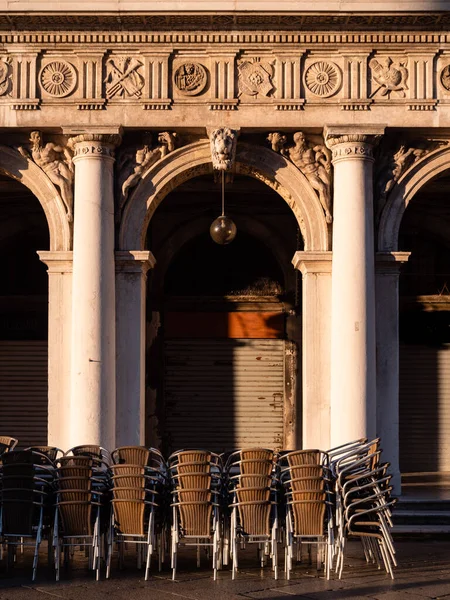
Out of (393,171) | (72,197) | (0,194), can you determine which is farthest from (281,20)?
(0,194)

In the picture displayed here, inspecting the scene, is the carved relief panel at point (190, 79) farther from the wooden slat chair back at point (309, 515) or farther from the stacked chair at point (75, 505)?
the wooden slat chair back at point (309, 515)

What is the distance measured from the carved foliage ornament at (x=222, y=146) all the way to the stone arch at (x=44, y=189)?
2.17 m

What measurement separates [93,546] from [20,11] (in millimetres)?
7635

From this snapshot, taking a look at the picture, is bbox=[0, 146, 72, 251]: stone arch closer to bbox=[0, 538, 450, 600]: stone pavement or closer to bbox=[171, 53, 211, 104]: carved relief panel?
bbox=[171, 53, 211, 104]: carved relief panel

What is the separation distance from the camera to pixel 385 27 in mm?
15023

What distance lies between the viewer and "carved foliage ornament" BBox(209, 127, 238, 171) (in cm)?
1503

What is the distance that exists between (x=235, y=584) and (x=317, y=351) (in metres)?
6.08

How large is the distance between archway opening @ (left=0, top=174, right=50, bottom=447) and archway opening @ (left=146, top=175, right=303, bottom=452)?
190 centimetres

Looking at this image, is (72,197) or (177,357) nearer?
(72,197)

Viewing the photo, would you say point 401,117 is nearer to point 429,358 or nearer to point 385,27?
point 385,27

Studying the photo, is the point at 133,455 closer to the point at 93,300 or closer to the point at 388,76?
the point at 93,300

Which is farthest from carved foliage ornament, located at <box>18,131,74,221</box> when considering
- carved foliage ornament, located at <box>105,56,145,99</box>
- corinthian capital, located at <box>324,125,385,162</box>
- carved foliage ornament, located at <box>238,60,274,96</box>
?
corinthian capital, located at <box>324,125,385,162</box>

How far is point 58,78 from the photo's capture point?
15.2 meters

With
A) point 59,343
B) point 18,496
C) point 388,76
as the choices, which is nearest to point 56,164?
Result: point 59,343
